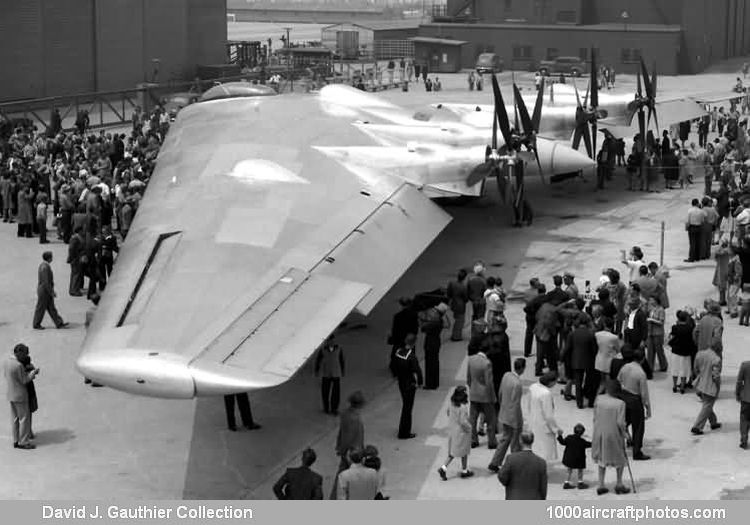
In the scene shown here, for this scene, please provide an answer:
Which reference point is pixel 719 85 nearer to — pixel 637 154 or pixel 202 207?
pixel 637 154

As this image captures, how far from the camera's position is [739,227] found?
31.9 m

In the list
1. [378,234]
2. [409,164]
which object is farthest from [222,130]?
[378,234]

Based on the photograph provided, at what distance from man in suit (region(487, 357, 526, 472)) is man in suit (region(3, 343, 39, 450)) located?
7992 millimetres

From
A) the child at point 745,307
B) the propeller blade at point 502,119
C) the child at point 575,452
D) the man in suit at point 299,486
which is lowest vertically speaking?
the child at point 575,452

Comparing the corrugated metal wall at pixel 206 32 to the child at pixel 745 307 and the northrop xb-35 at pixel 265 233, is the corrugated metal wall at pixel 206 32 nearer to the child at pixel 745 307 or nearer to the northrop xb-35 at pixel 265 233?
the northrop xb-35 at pixel 265 233

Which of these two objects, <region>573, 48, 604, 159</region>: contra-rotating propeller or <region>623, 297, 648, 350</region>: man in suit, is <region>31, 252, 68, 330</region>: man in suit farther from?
<region>573, 48, 604, 159</region>: contra-rotating propeller

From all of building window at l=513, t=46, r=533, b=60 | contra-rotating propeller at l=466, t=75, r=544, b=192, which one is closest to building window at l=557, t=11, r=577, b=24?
building window at l=513, t=46, r=533, b=60

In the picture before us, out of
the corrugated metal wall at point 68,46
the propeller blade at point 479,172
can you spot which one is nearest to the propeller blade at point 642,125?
the propeller blade at point 479,172

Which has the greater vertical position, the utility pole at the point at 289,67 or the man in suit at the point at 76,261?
the utility pole at the point at 289,67

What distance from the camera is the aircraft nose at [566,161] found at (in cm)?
3675

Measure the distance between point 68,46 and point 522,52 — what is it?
36.7 meters

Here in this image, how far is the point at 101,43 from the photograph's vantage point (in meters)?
69.7

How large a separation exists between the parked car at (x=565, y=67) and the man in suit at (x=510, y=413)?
6546 centimetres

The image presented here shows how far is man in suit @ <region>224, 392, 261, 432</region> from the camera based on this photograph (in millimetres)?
22188
